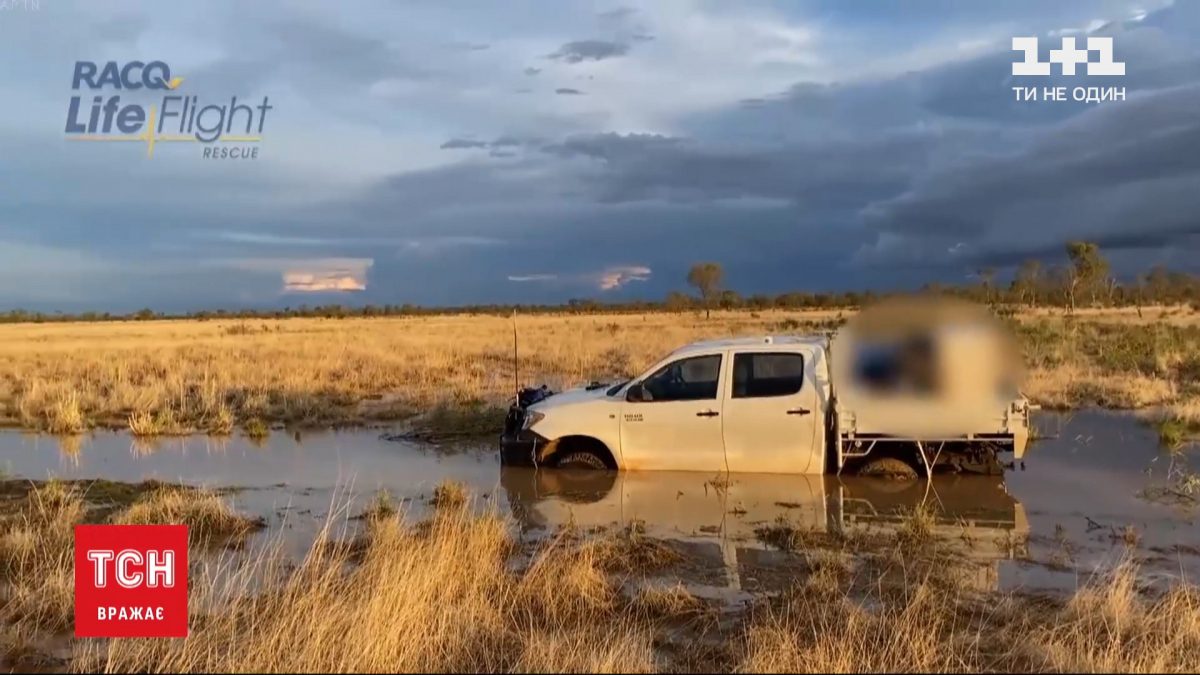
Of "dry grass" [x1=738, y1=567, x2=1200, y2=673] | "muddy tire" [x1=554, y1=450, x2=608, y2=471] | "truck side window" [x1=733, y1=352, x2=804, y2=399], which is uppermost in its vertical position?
"truck side window" [x1=733, y1=352, x2=804, y2=399]

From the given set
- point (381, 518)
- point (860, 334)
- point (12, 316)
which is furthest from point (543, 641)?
point (12, 316)

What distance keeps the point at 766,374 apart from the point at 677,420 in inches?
46.7

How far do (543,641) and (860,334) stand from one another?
6459 mm

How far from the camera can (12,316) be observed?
109m

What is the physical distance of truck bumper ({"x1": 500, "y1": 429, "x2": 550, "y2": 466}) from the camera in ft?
36.6

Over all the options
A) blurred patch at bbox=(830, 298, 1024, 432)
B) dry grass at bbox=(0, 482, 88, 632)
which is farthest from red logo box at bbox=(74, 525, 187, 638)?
blurred patch at bbox=(830, 298, 1024, 432)

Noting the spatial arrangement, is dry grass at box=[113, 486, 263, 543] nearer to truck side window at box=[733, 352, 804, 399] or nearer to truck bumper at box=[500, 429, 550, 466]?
truck bumper at box=[500, 429, 550, 466]

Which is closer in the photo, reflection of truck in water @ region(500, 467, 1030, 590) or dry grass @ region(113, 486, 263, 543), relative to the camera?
reflection of truck in water @ region(500, 467, 1030, 590)

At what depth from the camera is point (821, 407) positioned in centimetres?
1016

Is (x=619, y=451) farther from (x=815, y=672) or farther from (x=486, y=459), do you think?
(x=815, y=672)

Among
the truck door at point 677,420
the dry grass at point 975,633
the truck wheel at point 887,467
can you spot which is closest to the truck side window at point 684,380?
the truck door at point 677,420

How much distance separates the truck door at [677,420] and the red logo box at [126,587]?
5.60 m

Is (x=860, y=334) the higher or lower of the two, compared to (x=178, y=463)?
higher

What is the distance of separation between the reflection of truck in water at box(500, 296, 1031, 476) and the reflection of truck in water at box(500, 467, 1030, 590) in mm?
228
